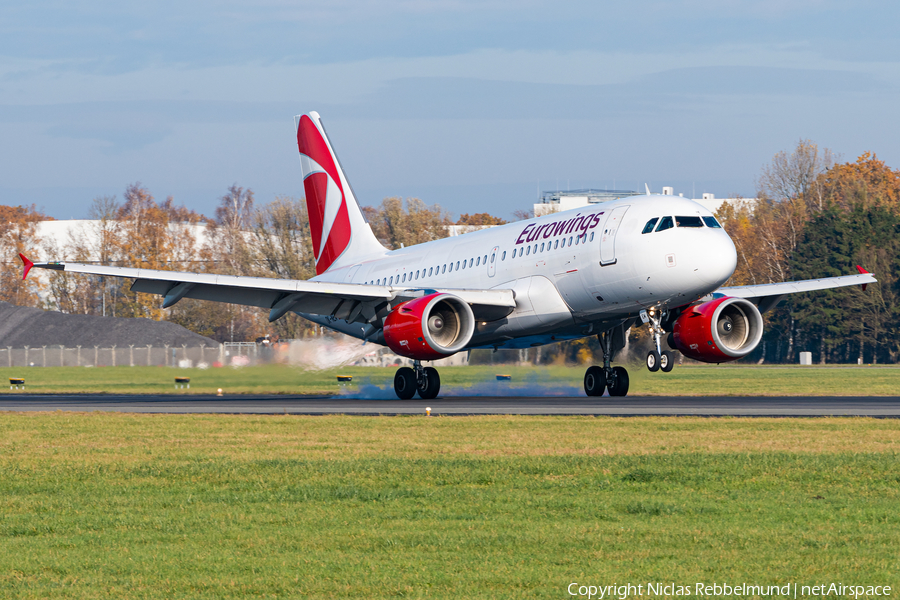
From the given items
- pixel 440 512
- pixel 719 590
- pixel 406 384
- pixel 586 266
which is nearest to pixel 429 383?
pixel 406 384

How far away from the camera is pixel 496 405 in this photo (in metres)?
28.3

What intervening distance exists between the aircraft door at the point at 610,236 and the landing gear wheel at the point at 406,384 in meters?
7.13

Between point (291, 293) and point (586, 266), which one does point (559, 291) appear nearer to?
point (586, 266)

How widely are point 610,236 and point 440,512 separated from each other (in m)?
18.4

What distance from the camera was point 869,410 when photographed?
82.9 ft

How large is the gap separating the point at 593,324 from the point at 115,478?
768 inches

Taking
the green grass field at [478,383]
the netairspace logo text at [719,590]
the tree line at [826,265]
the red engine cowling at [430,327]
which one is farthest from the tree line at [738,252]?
the netairspace logo text at [719,590]

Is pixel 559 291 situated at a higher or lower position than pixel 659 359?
higher

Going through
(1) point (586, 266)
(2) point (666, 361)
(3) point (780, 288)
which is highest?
(1) point (586, 266)

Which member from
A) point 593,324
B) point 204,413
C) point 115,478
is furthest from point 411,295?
point 115,478

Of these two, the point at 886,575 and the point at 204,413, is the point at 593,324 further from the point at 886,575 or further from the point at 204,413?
the point at 886,575

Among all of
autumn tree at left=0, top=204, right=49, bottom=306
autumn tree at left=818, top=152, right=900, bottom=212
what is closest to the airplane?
autumn tree at left=818, top=152, right=900, bottom=212

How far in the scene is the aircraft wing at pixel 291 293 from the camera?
30.6m

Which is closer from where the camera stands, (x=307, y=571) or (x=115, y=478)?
(x=307, y=571)
